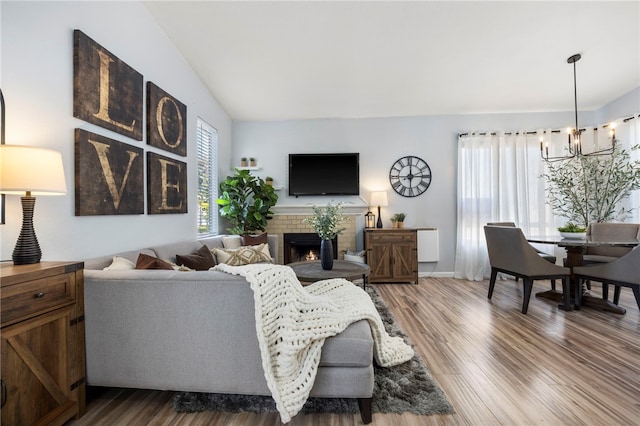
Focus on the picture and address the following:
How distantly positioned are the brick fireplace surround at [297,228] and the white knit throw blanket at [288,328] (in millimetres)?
3003

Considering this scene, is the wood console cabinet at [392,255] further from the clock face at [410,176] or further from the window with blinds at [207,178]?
the window with blinds at [207,178]

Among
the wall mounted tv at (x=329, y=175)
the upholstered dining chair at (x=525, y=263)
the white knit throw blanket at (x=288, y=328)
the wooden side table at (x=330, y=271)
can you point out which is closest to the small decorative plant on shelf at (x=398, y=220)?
the wall mounted tv at (x=329, y=175)

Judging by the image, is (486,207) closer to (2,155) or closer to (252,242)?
(252,242)

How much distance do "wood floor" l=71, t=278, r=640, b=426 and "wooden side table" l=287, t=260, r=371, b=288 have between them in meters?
0.65

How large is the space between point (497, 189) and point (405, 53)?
2.68 m

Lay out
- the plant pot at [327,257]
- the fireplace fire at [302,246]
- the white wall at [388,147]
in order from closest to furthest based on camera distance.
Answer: the plant pot at [327,257]
the fireplace fire at [302,246]
the white wall at [388,147]

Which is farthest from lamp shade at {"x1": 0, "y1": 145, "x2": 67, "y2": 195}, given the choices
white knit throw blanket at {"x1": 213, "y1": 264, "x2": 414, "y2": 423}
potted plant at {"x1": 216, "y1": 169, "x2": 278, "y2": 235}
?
potted plant at {"x1": 216, "y1": 169, "x2": 278, "y2": 235}

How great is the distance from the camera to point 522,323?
2637mm

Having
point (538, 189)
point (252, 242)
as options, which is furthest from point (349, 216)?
point (538, 189)

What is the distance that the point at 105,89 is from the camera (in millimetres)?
2061

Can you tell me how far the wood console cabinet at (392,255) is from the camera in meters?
4.15

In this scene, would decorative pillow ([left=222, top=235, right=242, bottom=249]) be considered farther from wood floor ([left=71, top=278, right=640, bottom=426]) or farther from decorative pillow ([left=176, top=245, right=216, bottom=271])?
wood floor ([left=71, top=278, right=640, bottom=426])

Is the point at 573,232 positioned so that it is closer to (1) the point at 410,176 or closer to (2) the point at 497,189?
(2) the point at 497,189

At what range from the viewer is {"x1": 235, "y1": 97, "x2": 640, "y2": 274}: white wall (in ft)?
15.1
